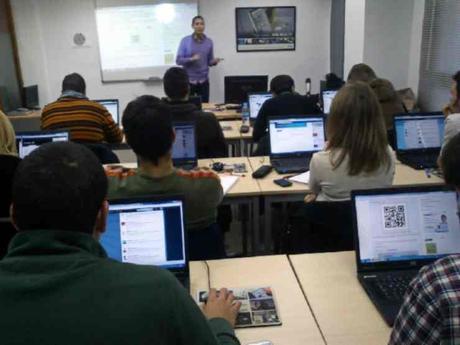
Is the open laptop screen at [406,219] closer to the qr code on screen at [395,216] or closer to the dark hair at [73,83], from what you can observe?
the qr code on screen at [395,216]

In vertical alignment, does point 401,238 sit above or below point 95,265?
below

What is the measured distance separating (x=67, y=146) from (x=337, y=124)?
1.70 metres

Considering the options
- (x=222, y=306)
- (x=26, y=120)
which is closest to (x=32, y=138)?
(x=222, y=306)

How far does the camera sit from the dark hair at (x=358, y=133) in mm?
2287

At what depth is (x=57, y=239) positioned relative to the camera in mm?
797

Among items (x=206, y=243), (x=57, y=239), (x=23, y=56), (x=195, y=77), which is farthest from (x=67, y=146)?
(x=23, y=56)

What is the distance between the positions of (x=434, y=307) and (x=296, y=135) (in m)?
2.37

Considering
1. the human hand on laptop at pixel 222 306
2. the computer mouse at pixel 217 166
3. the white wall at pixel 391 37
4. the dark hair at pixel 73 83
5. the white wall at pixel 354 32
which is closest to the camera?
the human hand on laptop at pixel 222 306

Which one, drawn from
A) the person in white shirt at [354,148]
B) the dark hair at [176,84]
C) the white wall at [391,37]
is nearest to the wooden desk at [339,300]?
the person in white shirt at [354,148]

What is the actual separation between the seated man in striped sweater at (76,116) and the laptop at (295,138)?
1.38m

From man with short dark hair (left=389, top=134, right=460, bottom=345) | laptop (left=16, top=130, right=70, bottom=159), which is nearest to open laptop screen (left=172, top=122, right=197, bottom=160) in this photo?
laptop (left=16, top=130, right=70, bottom=159)

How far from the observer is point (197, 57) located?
6.92m

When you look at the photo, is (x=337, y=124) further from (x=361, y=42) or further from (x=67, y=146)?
(x=361, y=42)

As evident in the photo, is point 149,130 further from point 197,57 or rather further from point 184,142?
point 197,57
